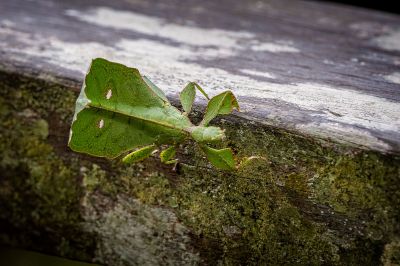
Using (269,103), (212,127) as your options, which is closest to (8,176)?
(212,127)

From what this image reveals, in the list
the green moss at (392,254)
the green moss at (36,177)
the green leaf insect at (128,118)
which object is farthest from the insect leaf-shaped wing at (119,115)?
the green moss at (392,254)

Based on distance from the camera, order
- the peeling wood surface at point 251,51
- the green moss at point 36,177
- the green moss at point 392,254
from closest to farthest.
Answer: the green moss at point 392,254 < the peeling wood surface at point 251,51 < the green moss at point 36,177

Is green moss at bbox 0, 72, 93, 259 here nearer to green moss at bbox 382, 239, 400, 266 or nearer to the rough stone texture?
the rough stone texture

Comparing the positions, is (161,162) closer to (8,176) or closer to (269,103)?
(269,103)

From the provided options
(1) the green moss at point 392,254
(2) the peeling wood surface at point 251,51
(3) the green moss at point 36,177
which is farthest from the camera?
(3) the green moss at point 36,177

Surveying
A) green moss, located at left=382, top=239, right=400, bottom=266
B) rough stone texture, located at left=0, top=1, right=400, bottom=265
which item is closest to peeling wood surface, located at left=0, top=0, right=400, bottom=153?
rough stone texture, located at left=0, top=1, right=400, bottom=265

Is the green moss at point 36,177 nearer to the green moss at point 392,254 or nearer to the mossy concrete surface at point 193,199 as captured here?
the mossy concrete surface at point 193,199

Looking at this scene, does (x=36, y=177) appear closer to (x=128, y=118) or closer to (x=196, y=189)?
(x=128, y=118)
